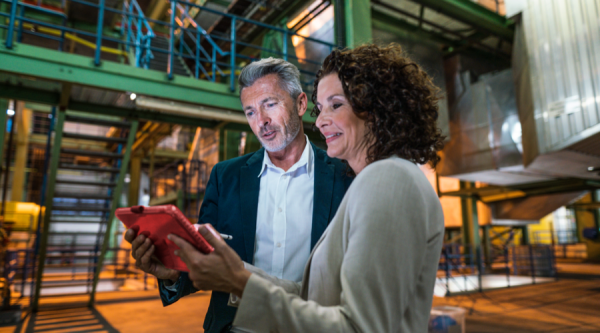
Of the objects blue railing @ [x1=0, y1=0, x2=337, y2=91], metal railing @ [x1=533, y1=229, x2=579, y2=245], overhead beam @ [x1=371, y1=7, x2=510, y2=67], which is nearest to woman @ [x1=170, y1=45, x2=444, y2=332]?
blue railing @ [x1=0, y1=0, x2=337, y2=91]

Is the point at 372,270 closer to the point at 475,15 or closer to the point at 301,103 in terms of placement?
the point at 301,103

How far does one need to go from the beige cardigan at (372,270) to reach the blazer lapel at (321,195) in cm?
63

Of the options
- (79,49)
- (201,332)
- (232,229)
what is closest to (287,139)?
(232,229)

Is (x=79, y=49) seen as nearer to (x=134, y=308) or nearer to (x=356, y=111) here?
(x=134, y=308)

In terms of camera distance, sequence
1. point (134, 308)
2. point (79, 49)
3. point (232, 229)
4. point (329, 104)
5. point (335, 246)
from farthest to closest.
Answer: point (79, 49) → point (134, 308) → point (232, 229) → point (329, 104) → point (335, 246)

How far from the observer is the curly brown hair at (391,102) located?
1.15 meters

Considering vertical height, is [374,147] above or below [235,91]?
below

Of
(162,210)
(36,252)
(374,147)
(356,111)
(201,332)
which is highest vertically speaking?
(356,111)

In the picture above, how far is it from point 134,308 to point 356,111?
8.01m

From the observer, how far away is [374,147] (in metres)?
1.18

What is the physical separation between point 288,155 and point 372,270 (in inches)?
45.4

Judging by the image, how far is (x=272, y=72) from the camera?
1942 millimetres

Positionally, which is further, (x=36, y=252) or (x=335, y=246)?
(x=36, y=252)

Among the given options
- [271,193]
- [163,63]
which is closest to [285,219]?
[271,193]
